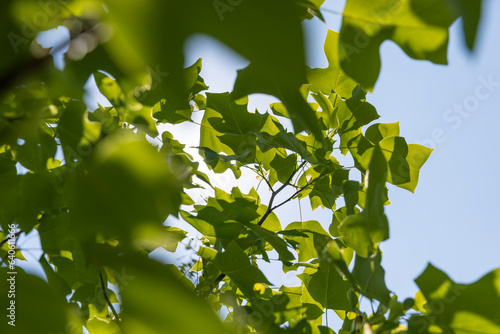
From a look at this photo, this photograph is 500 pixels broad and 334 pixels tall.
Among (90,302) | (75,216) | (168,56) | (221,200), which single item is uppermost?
(168,56)

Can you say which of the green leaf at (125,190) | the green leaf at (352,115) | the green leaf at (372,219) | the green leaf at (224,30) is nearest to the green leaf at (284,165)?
the green leaf at (352,115)

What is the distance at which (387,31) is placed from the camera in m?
0.38

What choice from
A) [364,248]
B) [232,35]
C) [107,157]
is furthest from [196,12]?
[364,248]

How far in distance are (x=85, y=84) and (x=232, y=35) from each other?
336mm

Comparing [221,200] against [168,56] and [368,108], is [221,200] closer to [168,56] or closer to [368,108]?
[368,108]

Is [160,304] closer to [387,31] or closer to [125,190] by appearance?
[125,190]

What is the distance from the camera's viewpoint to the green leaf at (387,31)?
1.14 ft

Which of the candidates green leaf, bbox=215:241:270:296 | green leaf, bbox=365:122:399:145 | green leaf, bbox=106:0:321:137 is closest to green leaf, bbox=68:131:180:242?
green leaf, bbox=106:0:321:137

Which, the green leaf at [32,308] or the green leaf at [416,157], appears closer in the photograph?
A: the green leaf at [32,308]

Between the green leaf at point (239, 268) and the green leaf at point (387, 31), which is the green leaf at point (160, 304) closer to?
the green leaf at point (387, 31)

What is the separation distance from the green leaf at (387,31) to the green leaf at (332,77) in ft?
1.14

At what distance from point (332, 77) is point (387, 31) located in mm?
539

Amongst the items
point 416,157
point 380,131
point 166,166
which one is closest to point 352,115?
point 380,131

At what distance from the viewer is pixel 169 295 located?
0.26 meters
